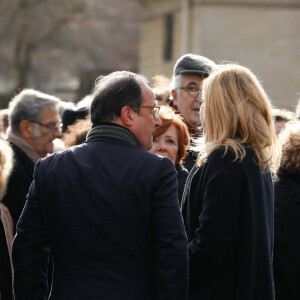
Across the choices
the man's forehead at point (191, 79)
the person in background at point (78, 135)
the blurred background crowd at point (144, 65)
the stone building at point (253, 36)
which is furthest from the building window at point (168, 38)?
the person in background at point (78, 135)

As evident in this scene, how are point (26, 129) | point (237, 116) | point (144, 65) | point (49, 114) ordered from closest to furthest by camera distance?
1. point (237, 116)
2. point (26, 129)
3. point (49, 114)
4. point (144, 65)

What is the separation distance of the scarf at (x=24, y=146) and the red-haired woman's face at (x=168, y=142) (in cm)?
145

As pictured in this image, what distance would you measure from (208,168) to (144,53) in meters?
19.9

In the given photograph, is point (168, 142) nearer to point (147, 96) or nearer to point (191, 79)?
point (191, 79)

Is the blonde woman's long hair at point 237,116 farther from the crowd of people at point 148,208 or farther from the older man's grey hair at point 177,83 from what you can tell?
the older man's grey hair at point 177,83

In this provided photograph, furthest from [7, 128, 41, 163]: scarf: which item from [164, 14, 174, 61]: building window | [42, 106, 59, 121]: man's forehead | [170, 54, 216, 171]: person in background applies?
[164, 14, 174, 61]: building window

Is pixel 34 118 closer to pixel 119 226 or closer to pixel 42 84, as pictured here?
pixel 119 226

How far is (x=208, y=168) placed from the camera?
3732mm

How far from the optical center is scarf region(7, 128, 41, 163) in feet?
19.8

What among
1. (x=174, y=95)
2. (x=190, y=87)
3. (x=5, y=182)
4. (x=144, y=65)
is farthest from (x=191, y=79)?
(x=144, y=65)

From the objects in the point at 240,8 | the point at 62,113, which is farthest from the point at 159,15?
the point at 62,113

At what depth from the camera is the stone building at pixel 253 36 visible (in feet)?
63.3

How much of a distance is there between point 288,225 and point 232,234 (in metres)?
0.83

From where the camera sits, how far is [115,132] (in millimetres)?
3559
